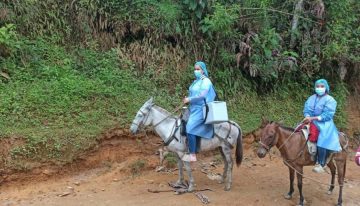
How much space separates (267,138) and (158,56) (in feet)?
14.7

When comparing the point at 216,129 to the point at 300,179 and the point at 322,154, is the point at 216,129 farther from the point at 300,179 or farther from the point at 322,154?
the point at 322,154

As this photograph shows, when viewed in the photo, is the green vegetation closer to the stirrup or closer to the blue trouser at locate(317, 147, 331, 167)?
the stirrup

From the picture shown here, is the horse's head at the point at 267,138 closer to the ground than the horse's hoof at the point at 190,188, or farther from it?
farther from it

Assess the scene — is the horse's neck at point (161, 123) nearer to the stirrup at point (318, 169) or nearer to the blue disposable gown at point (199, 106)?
the blue disposable gown at point (199, 106)

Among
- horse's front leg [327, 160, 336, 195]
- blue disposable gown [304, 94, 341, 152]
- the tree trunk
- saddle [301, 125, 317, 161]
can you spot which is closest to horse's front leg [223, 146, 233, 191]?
saddle [301, 125, 317, 161]

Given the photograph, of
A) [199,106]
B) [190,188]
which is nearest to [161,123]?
[199,106]

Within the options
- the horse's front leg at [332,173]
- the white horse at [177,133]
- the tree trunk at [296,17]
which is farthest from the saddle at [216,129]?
the tree trunk at [296,17]

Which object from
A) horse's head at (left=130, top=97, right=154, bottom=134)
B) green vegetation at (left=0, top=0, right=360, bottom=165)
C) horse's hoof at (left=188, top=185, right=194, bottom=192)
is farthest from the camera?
green vegetation at (left=0, top=0, right=360, bottom=165)

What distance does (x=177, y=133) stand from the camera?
8.24 metres

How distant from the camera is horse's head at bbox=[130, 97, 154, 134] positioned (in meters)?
8.05

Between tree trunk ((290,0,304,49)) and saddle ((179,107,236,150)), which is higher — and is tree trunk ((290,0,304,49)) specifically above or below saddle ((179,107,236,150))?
above

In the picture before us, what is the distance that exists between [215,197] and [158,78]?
386 cm

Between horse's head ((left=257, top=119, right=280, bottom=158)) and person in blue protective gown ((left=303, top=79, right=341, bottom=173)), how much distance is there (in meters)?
0.69

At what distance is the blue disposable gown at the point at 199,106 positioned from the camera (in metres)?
7.97
